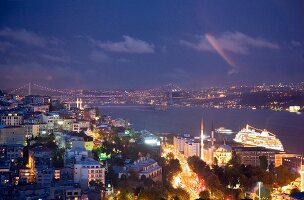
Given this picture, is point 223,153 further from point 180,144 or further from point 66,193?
point 66,193

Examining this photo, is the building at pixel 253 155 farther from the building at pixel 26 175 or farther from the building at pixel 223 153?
the building at pixel 26 175

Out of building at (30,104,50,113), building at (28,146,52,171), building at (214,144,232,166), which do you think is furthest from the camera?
building at (30,104,50,113)

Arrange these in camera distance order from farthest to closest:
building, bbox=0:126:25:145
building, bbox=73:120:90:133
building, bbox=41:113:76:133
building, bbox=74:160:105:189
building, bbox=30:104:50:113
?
1. building, bbox=30:104:50:113
2. building, bbox=73:120:90:133
3. building, bbox=41:113:76:133
4. building, bbox=0:126:25:145
5. building, bbox=74:160:105:189

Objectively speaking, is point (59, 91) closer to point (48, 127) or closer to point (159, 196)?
point (48, 127)

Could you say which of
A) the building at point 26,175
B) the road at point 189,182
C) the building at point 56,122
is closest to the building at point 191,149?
the road at point 189,182

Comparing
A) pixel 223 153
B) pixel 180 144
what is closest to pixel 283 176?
pixel 223 153

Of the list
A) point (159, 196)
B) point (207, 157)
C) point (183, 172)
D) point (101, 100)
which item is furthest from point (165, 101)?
point (159, 196)

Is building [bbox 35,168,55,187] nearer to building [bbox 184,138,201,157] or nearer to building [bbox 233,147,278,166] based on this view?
building [bbox 184,138,201,157]

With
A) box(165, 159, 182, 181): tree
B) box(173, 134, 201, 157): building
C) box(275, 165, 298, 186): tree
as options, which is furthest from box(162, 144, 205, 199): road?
box(173, 134, 201, 157): building
